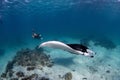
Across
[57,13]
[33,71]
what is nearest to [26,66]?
[33,71]

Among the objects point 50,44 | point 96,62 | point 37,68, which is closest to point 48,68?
point 37,68

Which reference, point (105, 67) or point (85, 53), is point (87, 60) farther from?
point (85, 53)

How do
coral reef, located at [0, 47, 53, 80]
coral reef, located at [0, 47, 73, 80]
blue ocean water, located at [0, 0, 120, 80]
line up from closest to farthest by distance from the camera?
coral reef, located at [0, 47, 73, 80] < coral reef, located at [0, 47, 53, 80] < blue ocean water, located at [0, 0, 120, 80]

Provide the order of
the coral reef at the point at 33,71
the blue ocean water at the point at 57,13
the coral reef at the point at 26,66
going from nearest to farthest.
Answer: the coral reef at the point at 33,71 < the coral reef at the point at 26,66 < the blue ocean water at the point at 57,13

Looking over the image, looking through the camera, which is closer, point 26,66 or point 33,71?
point 33,71

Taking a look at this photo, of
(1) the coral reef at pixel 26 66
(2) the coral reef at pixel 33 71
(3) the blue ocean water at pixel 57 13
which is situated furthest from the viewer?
(3) the blue ocean water at pixel 57 13

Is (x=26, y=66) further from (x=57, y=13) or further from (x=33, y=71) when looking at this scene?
(x=57, y=13)

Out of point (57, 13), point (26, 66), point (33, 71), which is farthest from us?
point (57, 13)

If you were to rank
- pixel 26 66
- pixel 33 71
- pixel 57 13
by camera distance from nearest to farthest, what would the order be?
A: 1. pixel 33 71
2. pixel 26 66
3. pixel 57 13

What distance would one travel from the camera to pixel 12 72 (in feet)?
50.0

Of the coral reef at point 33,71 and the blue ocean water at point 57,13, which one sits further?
the blue ocean water at point 57,13

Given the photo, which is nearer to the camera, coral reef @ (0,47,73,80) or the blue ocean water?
coral reef @ (0,47,73,80)

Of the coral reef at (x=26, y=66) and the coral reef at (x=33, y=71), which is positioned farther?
the coral reef at (x=26, y=66)

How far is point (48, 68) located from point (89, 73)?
3596 millimetres
